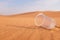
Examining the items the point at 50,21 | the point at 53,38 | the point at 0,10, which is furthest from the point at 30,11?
the point at 53,38

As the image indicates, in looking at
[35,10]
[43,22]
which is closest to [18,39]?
[43,22]

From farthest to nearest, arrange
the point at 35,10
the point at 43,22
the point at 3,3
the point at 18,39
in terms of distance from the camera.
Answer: the point at 35,10 → the point at 3,3 → the point at 43,22 → the point at 18,39

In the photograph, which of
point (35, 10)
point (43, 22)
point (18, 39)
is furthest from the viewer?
point (35, 10)

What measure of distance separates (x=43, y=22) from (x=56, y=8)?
1651 mm

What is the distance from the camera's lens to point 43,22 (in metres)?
1.80

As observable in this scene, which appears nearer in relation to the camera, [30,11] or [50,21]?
[50,21]

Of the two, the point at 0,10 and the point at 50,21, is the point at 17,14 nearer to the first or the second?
the point at 0,10

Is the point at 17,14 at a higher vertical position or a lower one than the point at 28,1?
lower

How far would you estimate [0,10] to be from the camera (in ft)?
11.4

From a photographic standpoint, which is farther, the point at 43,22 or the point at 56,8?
the point at 56,8

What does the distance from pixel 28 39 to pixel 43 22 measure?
0.63 metres

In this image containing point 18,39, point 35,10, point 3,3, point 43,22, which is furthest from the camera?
point 35,10

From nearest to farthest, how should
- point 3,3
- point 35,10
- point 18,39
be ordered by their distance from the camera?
1. point 18,39
2. point 3,3
3. point 35,10

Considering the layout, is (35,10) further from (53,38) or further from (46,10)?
(53,38)
